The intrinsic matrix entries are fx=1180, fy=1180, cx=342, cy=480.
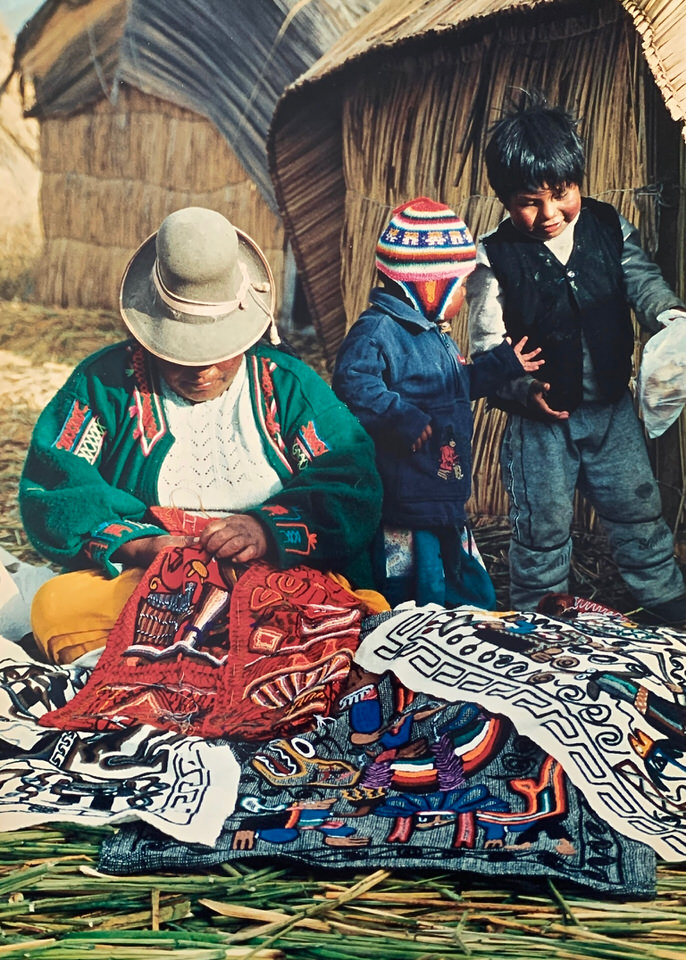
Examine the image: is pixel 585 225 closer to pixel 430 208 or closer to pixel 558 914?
pixel 430 208

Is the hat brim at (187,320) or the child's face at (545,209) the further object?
the child's face at (545,209)

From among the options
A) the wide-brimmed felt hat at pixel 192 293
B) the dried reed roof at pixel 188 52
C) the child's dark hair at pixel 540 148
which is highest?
the dried reed roof at pixel 188 52

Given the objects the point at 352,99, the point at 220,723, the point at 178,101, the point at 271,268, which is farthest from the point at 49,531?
the point at 352,99

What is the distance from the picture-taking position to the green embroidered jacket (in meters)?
3.91

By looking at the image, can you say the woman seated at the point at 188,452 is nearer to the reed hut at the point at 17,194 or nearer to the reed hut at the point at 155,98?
the reed hut at the point at 155,98

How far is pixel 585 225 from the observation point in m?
4.09

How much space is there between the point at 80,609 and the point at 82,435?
1.91ft

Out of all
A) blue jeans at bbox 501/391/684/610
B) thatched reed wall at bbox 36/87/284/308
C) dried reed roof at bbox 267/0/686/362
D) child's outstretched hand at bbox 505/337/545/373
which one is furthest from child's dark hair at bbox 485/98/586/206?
thatched reed wall at bbox 36/87/284/308

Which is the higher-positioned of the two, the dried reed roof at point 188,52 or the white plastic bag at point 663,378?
the dried reed roof at point 188,52

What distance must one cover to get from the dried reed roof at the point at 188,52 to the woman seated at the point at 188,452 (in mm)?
449

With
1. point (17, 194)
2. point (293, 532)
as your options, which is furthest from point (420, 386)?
point (17, 194)

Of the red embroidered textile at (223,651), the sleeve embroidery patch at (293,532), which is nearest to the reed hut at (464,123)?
the sleeve embroidery patch at (293,532)

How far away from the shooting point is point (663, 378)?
412 cm

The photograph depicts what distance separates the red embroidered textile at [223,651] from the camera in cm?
382
